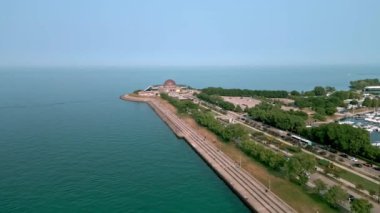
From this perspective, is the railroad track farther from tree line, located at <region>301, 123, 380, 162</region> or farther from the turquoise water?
tree line, located at <region>301, 123, 380, 162</region>

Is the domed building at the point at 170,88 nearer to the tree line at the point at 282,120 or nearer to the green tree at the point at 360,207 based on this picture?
the tree line at the point at 282,120

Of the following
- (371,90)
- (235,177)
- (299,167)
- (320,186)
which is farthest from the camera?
(371,90)

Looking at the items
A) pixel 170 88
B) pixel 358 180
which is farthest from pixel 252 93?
pixel 358 180

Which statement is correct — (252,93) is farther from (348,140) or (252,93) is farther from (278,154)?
(278,154)

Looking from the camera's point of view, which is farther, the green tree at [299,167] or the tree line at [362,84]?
the tree line at [362,84]

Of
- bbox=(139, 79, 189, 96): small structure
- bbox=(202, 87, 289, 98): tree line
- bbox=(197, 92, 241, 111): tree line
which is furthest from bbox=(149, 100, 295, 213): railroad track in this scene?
bbox=(139, 79, 189, 96): small structure

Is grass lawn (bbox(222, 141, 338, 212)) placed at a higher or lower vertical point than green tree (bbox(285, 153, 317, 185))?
lower

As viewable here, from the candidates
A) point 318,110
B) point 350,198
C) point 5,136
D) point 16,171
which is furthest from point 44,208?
point 318,110

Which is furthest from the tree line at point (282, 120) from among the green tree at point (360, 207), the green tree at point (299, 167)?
the green tree at point (360, 207)
